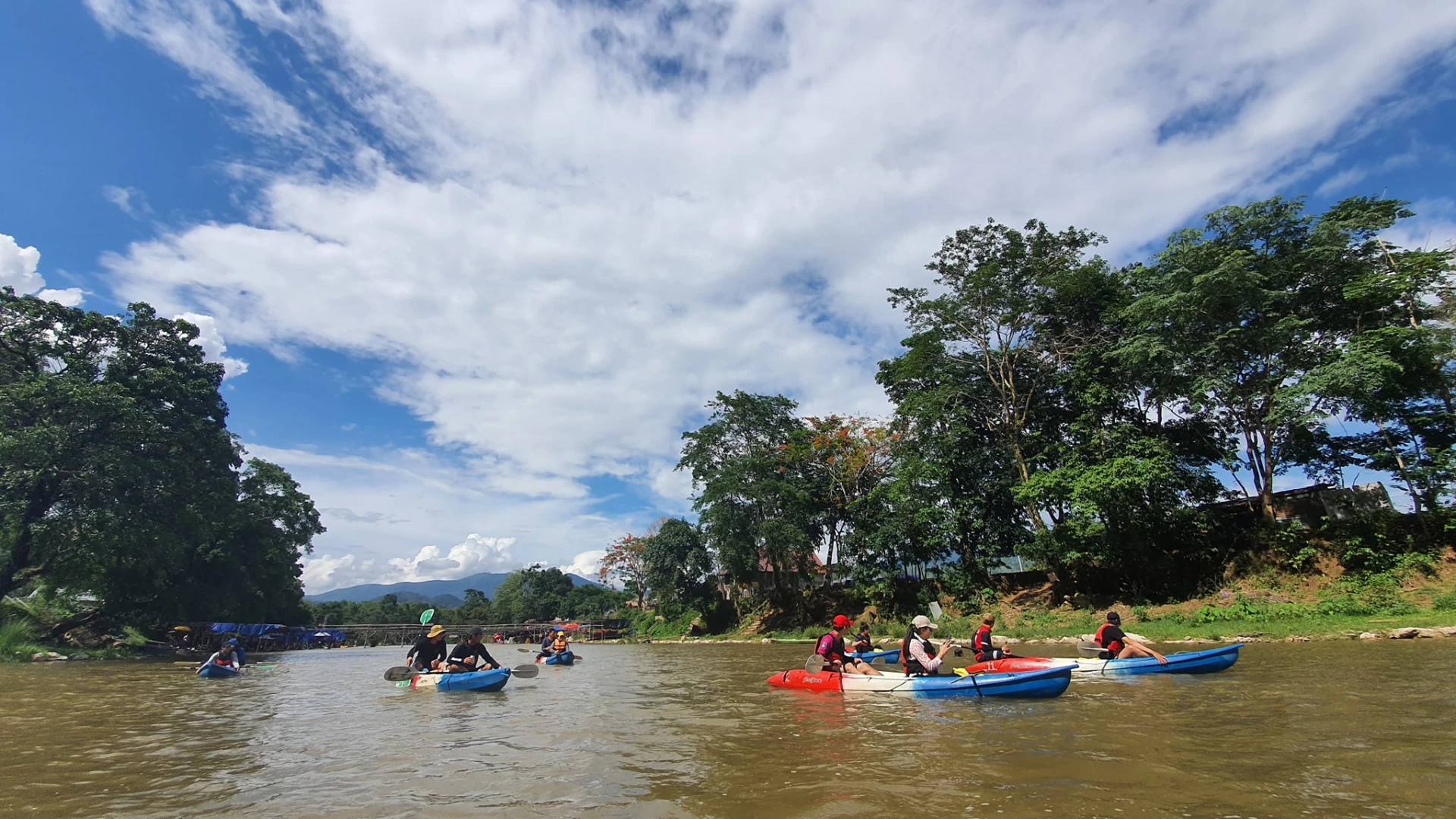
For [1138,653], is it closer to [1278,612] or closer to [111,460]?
[1278,612]

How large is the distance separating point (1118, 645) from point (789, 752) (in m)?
9.57

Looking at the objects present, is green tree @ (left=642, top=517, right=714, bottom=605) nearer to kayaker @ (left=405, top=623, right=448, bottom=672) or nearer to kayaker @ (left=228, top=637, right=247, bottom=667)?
kayaker @ (left=228, top=637, right=247, bottom=667)

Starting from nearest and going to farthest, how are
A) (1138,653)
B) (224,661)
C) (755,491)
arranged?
1. (1138,653)
2. (224,661)
3. (755,491)

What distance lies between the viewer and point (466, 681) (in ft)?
49.6

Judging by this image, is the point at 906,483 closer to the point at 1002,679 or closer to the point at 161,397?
the point at 1002,679

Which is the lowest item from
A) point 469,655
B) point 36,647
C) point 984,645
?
point 984,645

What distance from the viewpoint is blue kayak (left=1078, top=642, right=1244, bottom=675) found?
12523 mm

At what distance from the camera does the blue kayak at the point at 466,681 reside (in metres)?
15.1

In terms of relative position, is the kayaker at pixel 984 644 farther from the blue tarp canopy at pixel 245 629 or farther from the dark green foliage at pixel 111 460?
the blue tarp canopy at pixel 245 629

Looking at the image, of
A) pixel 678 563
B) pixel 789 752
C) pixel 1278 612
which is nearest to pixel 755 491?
pixel 678 563

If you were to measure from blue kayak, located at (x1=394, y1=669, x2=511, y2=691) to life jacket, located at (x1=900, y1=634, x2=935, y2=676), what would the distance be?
30.5ft

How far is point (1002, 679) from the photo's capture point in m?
10.6

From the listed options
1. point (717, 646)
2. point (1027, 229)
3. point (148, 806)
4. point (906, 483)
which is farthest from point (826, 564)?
point (148, 806)

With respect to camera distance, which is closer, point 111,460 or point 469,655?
point 469,655
